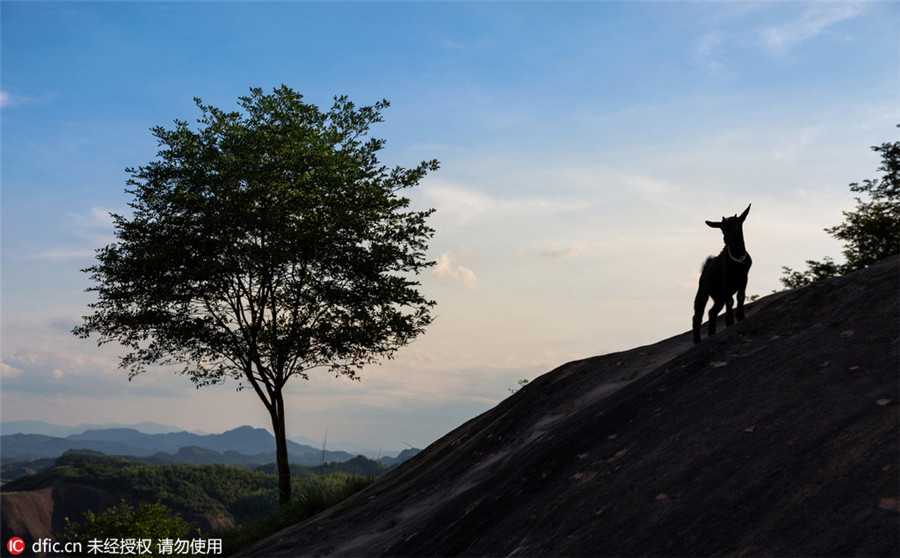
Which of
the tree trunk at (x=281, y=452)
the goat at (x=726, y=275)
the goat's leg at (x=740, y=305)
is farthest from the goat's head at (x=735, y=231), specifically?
the tree trunk at (x=281, y=452)

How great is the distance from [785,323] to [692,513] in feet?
15.9

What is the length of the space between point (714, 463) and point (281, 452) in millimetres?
19843

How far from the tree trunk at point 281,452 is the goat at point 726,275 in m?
16.1

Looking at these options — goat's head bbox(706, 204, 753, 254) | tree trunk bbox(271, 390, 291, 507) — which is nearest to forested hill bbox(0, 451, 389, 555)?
tree trunk bbox(271, 390, 291, 507)

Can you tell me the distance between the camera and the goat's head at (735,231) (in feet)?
36.3

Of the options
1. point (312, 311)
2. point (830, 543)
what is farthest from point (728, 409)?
point (312, 311)

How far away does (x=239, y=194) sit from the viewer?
23.2 meters

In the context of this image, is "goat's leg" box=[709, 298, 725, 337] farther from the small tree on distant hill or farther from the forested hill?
the forested hill

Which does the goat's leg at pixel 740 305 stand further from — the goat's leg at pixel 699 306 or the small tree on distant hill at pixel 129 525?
the small tree on distant hill at pixel 129 525

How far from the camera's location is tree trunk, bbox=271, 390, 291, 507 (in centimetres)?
2356

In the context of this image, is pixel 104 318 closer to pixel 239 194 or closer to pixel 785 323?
pixel 239 194

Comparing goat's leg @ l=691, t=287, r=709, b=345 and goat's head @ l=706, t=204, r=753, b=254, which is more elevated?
goat's head @ l=706, t=204, r=753, b=254

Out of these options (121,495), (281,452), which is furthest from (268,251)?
(121,495)

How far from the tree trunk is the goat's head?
56.5 feet
